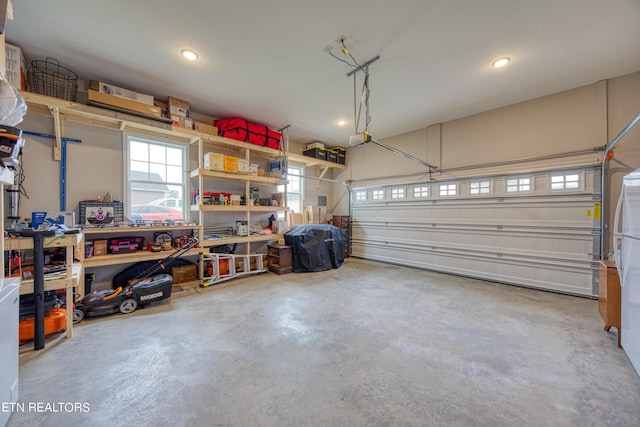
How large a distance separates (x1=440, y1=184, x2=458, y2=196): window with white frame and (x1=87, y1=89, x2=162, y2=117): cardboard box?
549 cm

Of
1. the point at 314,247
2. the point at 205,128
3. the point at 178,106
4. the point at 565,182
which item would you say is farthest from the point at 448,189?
the point at 178,106

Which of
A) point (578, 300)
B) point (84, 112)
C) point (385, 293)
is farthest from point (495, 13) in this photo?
point (84, 112)

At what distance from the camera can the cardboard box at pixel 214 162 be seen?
4.45 meters

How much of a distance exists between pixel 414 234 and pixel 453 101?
2832mm

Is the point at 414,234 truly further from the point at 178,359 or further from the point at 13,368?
the point at 13,368

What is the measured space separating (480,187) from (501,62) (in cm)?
227

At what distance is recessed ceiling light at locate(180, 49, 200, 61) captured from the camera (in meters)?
3.04

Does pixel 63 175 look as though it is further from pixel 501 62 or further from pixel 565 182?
pixel 565 182

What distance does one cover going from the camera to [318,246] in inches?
209

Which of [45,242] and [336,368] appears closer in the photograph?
[336,368]

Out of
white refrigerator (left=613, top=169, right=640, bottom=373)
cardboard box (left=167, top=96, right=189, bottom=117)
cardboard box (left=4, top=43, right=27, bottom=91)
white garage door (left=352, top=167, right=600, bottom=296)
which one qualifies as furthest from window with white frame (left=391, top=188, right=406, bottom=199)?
cardboard box (left=4, top=43, right=27, bottom=91)

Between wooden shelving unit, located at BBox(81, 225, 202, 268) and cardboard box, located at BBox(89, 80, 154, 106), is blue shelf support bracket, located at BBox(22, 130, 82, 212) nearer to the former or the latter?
wooden shelving unit, located at BBox(81, 225, 202, 268)

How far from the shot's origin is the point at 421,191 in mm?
5613

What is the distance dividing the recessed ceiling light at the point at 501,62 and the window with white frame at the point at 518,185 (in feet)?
6.71
